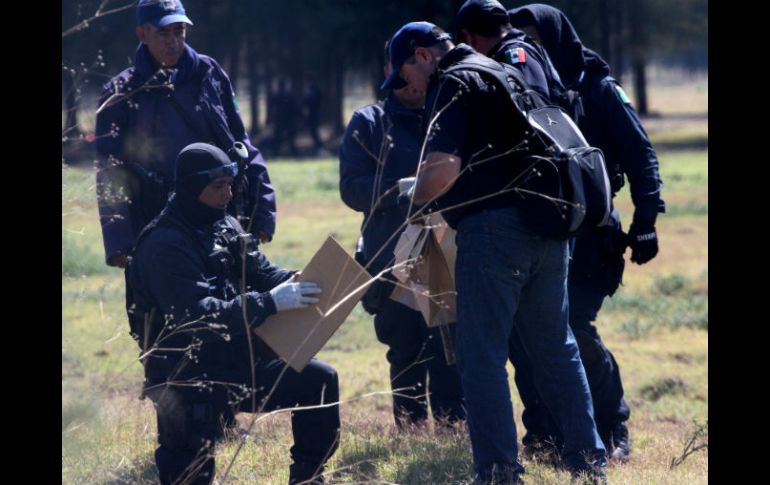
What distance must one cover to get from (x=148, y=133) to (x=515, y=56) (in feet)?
6.46

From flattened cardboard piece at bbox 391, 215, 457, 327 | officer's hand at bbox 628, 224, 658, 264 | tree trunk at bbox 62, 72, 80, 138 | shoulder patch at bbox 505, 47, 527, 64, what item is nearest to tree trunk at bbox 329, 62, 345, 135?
tree trunk at bbox 62, 72, 80, 138

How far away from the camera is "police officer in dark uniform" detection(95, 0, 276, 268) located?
5531mm

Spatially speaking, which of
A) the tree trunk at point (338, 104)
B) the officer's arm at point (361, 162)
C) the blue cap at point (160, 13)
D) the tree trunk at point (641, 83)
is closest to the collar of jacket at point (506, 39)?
the officer's arm at point (361, 162)

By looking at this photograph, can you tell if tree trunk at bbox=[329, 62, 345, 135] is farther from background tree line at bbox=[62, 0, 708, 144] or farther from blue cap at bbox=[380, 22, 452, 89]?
blue cap at bbox=[380, 22, 452, 89]

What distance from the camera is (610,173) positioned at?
552 centimetres

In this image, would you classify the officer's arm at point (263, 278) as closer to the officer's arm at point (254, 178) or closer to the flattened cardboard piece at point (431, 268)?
the flattened cardboard piece at point (431, 268)

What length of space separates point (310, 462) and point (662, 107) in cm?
4898

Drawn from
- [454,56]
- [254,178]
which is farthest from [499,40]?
[254,178]

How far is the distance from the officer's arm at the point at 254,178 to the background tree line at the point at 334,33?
15847 mm

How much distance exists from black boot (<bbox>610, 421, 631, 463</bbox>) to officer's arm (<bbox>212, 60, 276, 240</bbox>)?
1.88m

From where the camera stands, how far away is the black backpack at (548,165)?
426 cm

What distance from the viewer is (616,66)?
4194 centimetres

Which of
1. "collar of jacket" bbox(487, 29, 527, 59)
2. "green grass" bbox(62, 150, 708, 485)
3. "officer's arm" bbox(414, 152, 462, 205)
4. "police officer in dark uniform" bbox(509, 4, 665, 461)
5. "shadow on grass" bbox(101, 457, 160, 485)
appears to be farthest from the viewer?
"police officer in dark uniform" bbox(509, 4, 665, 461)
